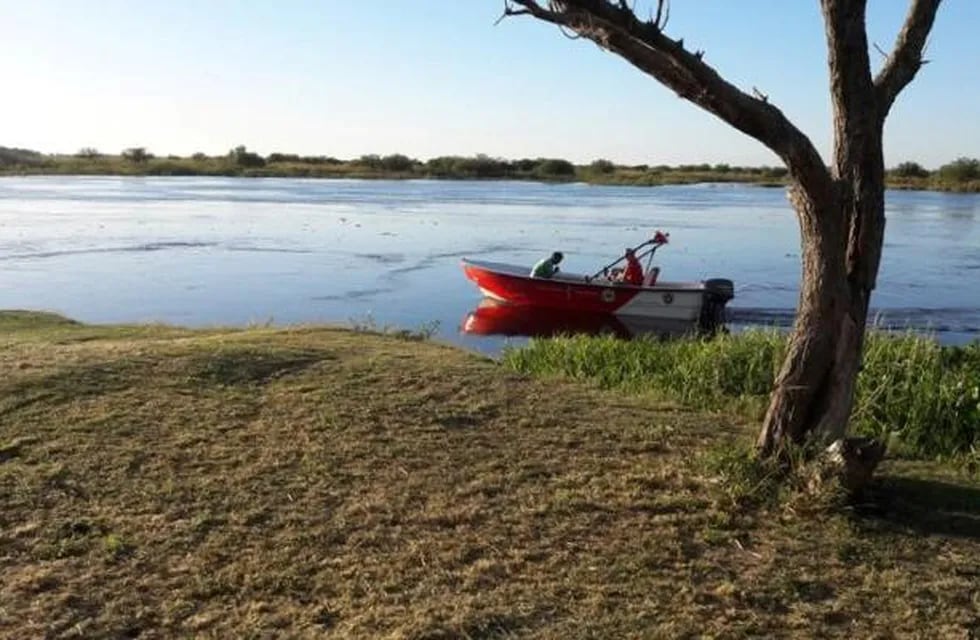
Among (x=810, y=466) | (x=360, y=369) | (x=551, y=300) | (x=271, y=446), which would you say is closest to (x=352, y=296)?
(x=551, y=300)

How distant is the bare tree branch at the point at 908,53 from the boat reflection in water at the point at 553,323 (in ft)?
36.3

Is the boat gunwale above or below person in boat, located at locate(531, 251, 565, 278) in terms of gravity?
below

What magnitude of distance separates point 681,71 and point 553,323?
42.6 ft

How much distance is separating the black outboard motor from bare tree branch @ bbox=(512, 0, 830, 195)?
1197 cm

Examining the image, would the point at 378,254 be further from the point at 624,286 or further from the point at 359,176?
the point at 359,176

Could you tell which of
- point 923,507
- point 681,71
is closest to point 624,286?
point 923,507

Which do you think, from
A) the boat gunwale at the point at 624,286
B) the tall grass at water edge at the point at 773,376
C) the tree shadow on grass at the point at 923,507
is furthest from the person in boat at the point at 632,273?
the tree shadow on grass at the point at 923,507

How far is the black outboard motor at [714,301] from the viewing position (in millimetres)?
16469

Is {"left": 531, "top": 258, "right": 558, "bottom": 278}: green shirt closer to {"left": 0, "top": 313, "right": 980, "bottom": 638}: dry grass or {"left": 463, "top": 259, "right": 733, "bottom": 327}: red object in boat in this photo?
{"left": 463, "top": 259, "right": 733, "bottom": 327}: red object in boat

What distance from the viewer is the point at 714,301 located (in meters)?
16.6

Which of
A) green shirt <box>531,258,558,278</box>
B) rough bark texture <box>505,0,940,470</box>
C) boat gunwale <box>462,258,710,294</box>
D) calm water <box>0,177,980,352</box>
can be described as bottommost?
calm water <box>0,177,980,352</box>

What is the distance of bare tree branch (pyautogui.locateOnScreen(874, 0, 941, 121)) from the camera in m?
4.93

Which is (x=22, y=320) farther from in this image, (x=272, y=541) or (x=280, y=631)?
(x=280, y=631)

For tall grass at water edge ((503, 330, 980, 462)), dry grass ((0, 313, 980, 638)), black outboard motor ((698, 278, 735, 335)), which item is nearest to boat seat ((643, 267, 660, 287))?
black outboard motor ((698, 278, 735, 335))
